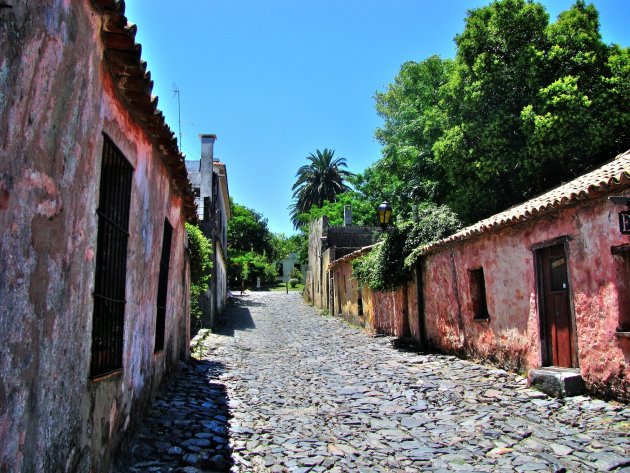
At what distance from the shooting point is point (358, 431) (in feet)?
22.0

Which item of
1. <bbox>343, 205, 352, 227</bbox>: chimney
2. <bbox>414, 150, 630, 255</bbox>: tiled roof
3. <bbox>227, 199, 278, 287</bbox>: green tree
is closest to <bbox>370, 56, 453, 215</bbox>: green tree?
<bbox>343, 205, 352, 227</bbox>: chimney

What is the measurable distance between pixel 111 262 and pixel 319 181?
5117cm

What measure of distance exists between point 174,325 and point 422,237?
745 cm

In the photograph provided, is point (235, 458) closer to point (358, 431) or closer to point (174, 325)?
point (358, 431)

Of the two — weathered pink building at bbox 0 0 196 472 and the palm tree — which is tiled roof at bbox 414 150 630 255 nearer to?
weathered pink building at bbox 0 0 196 472

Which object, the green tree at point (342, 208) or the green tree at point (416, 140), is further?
the green tree at point (342, 208)

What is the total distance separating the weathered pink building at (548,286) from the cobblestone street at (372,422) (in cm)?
57

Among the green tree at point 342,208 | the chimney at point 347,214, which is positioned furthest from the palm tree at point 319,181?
the chimney at point 347,214

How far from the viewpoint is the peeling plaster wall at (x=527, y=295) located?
292 inches

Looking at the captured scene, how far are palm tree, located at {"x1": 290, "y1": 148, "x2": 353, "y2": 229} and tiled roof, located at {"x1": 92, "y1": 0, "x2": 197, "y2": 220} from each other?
48.1m

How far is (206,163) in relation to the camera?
20.7 metres

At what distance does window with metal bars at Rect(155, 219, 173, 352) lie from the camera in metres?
7.63

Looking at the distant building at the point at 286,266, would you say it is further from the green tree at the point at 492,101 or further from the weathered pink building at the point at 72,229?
the weathered pink building at the point at 72,229

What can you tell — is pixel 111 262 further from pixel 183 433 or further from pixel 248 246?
pixel 248 246
